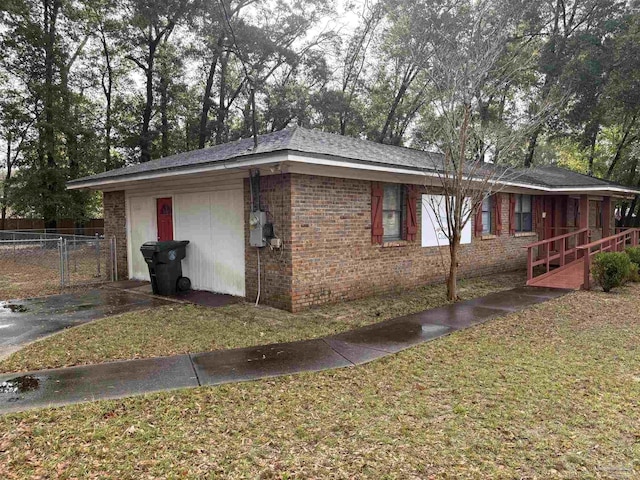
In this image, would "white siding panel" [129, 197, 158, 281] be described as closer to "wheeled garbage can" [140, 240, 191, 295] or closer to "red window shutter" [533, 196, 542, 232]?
"wheeled garbage can" [140, 240, 191, 295]

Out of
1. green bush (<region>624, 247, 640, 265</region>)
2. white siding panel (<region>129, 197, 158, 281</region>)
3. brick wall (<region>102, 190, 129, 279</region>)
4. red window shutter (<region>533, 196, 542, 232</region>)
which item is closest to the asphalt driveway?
white siding panel (<region>129, 197, 158, 281</region>)

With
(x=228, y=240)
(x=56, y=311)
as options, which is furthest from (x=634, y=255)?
(x=56, y=311)

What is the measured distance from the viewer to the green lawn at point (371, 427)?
109 inches

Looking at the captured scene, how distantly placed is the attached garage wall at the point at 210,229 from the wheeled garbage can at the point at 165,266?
0.42 meters

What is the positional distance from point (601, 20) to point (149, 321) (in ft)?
62.6

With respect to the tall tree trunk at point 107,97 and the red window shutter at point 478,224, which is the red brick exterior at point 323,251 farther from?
the tall tree trunk at point 107,97

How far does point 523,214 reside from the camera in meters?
14.0

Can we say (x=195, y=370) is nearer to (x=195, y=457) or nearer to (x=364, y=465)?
(x=195, y=457)

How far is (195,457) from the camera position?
114 inches

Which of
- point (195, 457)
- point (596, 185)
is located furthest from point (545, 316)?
point (596, 185)

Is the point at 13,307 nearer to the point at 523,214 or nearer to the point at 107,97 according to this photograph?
the point at 523,214

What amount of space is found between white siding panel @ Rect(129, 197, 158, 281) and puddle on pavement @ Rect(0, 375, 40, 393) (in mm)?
6607

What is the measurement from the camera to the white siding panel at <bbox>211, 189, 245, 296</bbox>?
8.66m

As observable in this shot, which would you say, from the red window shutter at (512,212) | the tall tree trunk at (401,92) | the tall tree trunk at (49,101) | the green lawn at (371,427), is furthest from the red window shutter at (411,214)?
the tall tree trunk at (49,101)
